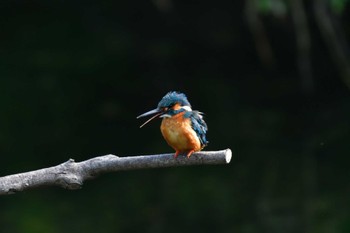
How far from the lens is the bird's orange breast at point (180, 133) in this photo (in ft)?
9.26

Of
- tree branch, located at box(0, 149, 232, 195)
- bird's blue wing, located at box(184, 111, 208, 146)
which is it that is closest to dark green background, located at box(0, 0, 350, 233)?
bird's blue wing, located at box(184, 111, 208, 146)

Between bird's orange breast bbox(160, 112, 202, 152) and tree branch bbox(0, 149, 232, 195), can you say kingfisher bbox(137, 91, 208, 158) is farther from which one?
tree branch bbox(0, 149, 232, 195)

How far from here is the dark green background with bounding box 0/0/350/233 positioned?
5988mm

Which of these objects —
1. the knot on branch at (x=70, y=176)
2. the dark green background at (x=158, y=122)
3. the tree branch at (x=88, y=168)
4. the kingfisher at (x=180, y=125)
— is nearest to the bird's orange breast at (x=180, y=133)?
the kingfisher at (x=180, y=125)

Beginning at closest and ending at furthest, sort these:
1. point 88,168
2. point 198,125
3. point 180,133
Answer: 1. point 88,168
2. point 180,133
3. point 198,125

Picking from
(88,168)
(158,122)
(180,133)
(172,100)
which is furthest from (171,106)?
(158,122)

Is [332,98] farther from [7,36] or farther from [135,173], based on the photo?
[7,36]

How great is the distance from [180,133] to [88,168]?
362 mm

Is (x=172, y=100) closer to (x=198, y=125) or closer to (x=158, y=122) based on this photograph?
(x=198, y=125)

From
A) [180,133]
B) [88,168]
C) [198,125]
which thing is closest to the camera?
[88,168]

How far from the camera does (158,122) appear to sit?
7926mm

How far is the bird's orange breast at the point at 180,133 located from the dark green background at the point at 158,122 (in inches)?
111

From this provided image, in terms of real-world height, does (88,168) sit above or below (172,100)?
below

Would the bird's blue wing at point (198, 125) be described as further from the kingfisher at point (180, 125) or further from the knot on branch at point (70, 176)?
the knot on branch at point (70, 176)
